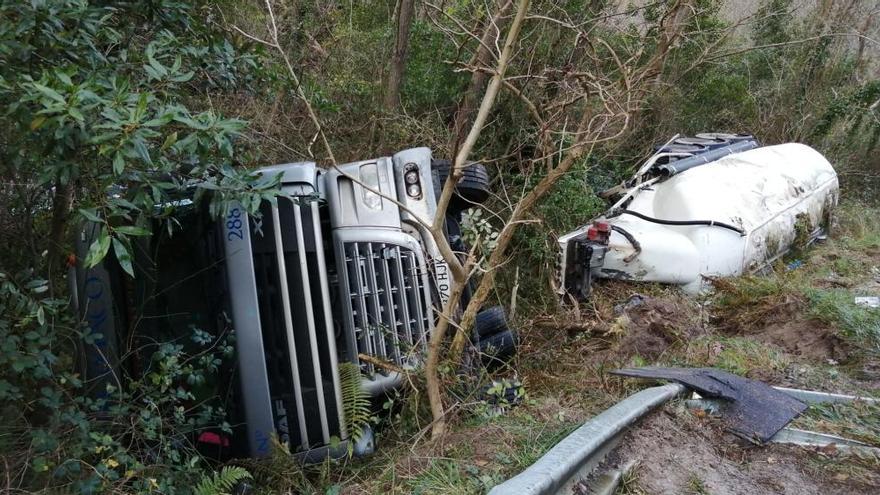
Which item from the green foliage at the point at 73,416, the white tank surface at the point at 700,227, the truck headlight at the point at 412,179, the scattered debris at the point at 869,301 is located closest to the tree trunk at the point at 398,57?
the white tank surface at the point at 700,227

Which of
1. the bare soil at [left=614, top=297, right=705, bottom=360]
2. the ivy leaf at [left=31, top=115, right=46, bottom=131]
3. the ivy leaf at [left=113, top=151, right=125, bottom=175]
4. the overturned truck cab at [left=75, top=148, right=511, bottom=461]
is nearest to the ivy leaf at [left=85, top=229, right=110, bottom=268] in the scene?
the ivy leaf at [left=113, top=151, right=125, bottom=175]

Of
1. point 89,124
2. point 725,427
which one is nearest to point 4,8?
point 89,124

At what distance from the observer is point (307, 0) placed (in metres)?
8.41

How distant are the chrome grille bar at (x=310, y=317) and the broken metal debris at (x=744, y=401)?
1.55 meters

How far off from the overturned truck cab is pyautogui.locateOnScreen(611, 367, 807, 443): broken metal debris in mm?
1401

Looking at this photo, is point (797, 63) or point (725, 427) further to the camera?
point (797, 63)

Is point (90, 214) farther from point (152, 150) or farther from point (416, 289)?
point (416, 289)

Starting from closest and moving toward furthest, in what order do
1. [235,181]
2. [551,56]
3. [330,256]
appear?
1. [235,181]
2. [330,256]
3. [551,56]

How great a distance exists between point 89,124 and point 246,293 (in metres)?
1.48

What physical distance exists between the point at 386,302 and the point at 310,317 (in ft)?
1.89

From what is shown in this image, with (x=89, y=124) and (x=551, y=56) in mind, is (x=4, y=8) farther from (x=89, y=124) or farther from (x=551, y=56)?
(x=551, y=56)

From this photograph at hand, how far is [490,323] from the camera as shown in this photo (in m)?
5.19

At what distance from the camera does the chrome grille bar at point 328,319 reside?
13.0 ft

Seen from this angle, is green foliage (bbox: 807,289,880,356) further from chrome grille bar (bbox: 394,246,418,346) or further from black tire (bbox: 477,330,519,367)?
chrome grille bar (bbox: 394,246,418,346)
